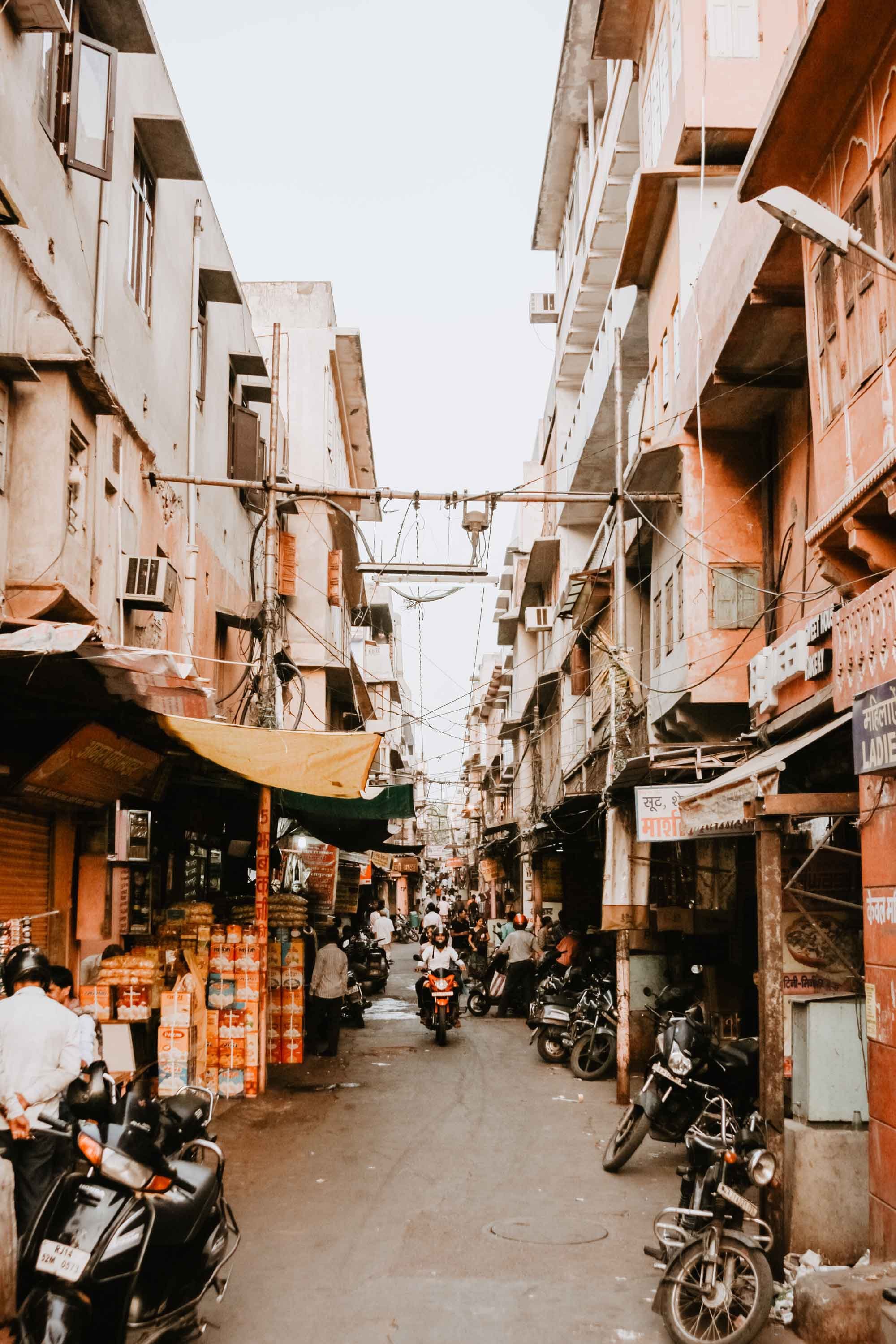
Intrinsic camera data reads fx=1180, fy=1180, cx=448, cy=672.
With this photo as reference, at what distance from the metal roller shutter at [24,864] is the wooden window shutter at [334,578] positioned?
1613 centimetres

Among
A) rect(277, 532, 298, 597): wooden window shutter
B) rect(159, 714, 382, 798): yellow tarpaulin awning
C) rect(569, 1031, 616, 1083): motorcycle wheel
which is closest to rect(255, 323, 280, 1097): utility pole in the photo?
rect(159, 714, 382, 798): yellow tarpaulin awning

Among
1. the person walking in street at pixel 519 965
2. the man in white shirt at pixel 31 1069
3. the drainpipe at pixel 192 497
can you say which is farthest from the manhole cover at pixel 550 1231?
the person walking in street at pixel 519 965

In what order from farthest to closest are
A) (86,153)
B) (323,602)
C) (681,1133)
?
1. (323,602)
2. (86,153)
3. (681,1133)

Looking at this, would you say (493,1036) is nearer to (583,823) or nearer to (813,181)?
(583,823)

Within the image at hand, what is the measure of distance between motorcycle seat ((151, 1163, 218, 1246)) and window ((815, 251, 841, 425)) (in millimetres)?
6827

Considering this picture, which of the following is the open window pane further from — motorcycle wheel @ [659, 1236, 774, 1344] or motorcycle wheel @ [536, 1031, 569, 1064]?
motorcycle wheel @ [536, 1031, 569, 1064]

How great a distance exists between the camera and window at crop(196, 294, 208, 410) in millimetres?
17125

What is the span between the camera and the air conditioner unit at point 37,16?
9.32 m

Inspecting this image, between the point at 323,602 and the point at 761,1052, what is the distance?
68.6ft

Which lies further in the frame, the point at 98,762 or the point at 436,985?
the point at 436,985

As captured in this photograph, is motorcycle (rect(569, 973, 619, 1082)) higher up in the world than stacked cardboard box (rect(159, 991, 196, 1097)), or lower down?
lower down

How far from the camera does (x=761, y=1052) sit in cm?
770

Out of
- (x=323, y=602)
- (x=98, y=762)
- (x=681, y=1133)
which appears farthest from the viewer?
(x=323, y=602)

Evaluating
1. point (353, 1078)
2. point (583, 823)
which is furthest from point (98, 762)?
point (583, 823)
